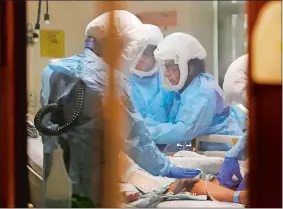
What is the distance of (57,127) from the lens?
126cm

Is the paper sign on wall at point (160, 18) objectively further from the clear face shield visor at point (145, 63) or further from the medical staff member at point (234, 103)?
the medical staff member at point (234, 103)

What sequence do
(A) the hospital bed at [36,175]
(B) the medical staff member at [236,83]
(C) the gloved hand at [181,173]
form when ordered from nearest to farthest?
1. (A) the hospital bed at [36,175]
2. (B) the medical staff member at [236,83]
3. (C) the gloved hand at [181,173]

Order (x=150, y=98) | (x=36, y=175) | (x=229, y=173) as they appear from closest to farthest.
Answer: (x=36, y=175) → (x=229, y=173) → (x=150, y=98)

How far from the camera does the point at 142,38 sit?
55.0 inches

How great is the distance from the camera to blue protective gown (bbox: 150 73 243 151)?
147cm

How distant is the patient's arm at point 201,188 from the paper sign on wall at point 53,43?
0.53m

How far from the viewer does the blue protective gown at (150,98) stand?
4.64 feet

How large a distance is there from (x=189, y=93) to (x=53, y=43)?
0.48 m

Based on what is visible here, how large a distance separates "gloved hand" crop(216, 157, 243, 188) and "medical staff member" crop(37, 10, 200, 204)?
0.28m

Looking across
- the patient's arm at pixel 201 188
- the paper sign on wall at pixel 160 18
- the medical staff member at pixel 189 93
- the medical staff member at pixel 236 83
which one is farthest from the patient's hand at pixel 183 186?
the paper sign on wall at pixel 160 18

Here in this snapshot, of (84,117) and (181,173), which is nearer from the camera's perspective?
(84,117)

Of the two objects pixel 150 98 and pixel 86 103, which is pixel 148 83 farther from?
pixel 86 103

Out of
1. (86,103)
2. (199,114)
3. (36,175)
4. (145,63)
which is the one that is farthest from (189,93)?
(36,175)

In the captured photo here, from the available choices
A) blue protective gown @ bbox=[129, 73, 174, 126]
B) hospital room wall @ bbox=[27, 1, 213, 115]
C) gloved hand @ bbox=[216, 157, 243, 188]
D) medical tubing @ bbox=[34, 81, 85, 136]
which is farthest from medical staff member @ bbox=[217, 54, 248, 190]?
medical tubing @ bbox=[34, 81, 85, 136]
